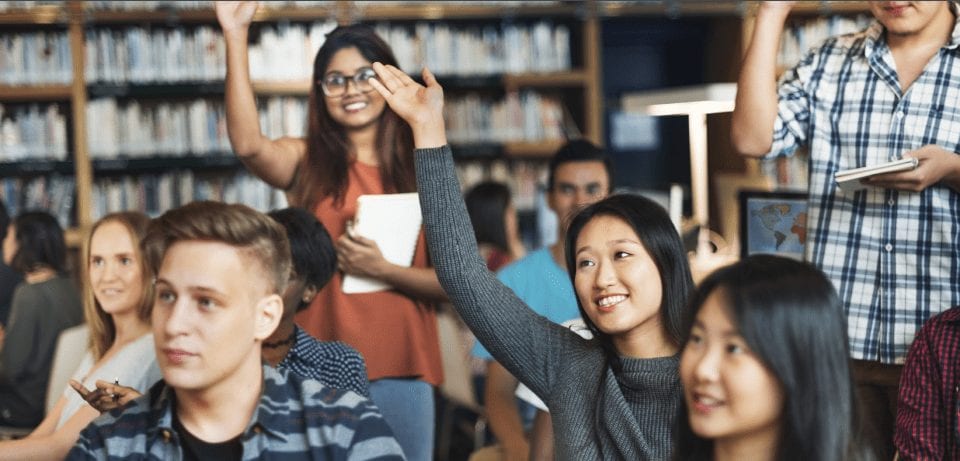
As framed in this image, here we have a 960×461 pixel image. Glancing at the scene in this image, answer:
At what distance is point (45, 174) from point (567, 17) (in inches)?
108

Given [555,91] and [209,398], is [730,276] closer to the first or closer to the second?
[209,398]

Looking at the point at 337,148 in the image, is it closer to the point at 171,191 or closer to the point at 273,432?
the point at 273,432

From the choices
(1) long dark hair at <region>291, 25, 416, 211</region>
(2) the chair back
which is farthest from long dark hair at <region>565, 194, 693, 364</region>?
(2) the chair back

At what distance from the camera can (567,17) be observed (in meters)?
6.04

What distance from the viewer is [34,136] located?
5582mm

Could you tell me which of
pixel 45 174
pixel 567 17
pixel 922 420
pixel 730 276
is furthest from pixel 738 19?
pixel 730 276

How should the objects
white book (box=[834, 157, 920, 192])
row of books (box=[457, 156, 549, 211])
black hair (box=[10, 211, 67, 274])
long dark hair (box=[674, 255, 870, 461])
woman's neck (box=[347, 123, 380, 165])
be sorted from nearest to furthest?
long dark hair (box=[674, 255, 870, 461]), white book (box=[834, 157, 920, 192]), woman's neck (box=[347, 123, 380, 165]), black hair (box=[10, 211, 67, 274]), row of books (box=[457, 156, 549, 211])

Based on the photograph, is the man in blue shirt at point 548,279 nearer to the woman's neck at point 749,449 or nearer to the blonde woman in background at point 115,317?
the blonde woman in background at point 115,317

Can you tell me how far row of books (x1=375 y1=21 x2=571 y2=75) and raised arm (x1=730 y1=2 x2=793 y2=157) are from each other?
355 cm

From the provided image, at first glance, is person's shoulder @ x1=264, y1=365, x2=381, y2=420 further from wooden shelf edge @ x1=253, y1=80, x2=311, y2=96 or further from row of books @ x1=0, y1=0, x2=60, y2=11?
row of books @ x1=0, y1=0, x2=60, y2=11

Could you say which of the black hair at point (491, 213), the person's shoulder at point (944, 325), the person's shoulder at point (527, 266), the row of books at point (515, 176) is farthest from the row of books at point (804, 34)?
the person's shoulder at point (944, 325)

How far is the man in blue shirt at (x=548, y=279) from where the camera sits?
9.74ft

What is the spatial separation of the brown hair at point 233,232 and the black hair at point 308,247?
1.72ft

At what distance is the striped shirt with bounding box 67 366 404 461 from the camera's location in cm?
166
